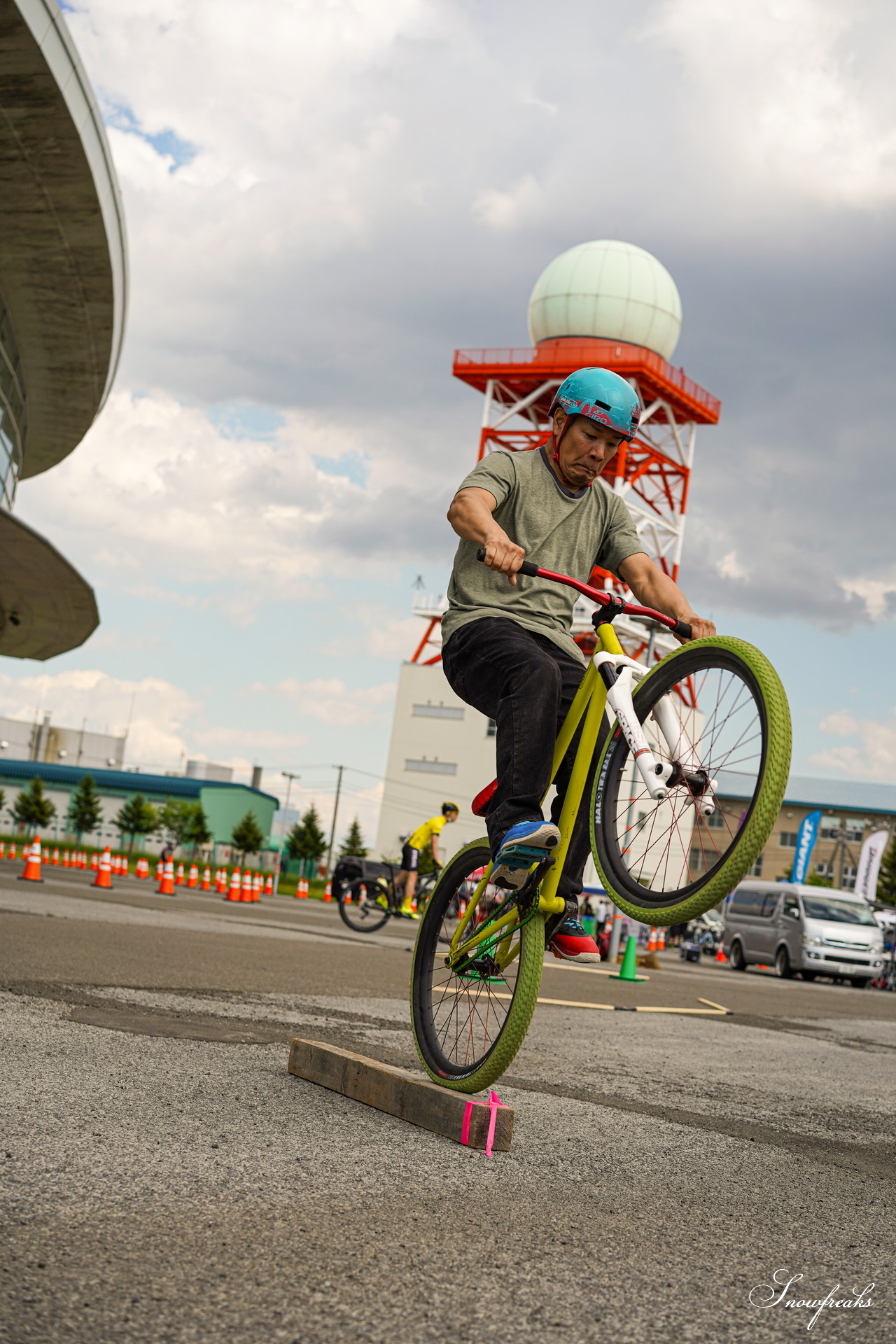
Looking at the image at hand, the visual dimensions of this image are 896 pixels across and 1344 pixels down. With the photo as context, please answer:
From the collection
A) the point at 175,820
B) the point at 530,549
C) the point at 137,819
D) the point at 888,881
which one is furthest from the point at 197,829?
the point at 530,549

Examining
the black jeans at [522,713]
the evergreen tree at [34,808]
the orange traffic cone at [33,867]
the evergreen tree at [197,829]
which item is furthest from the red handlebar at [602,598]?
the evergreen tree at [34,808]

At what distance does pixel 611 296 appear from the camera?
45594mm

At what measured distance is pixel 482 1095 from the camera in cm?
426

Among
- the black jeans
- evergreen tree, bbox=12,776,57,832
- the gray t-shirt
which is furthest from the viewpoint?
evergreen tree, bbox=12,776,57,832

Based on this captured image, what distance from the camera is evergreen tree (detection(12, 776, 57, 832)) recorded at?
76188mm

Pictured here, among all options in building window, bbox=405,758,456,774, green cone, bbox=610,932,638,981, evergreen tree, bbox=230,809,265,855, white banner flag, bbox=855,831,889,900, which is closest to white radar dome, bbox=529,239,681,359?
white banner flag, bbox=855,831,889,900

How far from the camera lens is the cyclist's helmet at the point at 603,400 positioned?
3.78m

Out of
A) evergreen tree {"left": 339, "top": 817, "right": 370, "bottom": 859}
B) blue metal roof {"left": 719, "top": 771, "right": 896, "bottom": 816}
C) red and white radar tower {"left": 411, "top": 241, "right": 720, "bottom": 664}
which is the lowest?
evergreen tree {"left": 339, "top": 817, "right": 370, "bottom": 859}

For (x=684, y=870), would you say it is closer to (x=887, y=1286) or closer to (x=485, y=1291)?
(x=887, y=1286)

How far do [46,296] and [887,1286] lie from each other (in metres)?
22.4

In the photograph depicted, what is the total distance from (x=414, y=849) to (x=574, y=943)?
45.5 feet

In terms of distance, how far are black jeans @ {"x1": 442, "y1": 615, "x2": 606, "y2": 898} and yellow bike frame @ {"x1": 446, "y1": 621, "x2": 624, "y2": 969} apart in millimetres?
26

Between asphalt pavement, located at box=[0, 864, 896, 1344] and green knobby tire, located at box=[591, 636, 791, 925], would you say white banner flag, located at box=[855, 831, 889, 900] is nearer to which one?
asphalt pavement, located at box=[0, 864, 896, 1344]

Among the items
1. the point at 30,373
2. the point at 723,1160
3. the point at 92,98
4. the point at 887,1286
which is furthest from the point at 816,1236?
the point at 30,373
